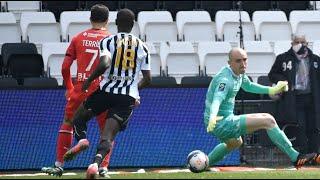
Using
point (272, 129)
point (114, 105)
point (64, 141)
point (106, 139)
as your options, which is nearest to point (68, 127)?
point (64, 141)

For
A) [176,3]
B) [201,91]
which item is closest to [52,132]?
[201,91]

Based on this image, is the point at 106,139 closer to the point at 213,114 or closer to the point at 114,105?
the point at 114,105

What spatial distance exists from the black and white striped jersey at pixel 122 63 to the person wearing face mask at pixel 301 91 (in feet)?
15.6

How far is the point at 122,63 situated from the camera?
890 cm

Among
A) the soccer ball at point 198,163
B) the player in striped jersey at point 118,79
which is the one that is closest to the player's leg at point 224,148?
the soccer ball at point 198,163

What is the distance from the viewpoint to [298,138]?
13125 mm

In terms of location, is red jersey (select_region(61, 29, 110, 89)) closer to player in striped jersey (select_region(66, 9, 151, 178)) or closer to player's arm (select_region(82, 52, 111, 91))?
player in striped jersey (select_region(66, 9, 151, 178))

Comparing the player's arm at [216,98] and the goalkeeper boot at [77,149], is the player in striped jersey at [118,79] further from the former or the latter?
the player's arm at [216,98]

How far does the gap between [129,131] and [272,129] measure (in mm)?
3437

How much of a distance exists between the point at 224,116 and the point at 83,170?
3383 mm

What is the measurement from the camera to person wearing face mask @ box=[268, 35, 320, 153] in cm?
1316

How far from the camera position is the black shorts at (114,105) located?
28.4 feet

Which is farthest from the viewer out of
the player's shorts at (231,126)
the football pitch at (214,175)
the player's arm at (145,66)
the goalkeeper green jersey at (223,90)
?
the player's shorts at (231,126)

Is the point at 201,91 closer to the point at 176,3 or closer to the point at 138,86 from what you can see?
the point at 138,86
